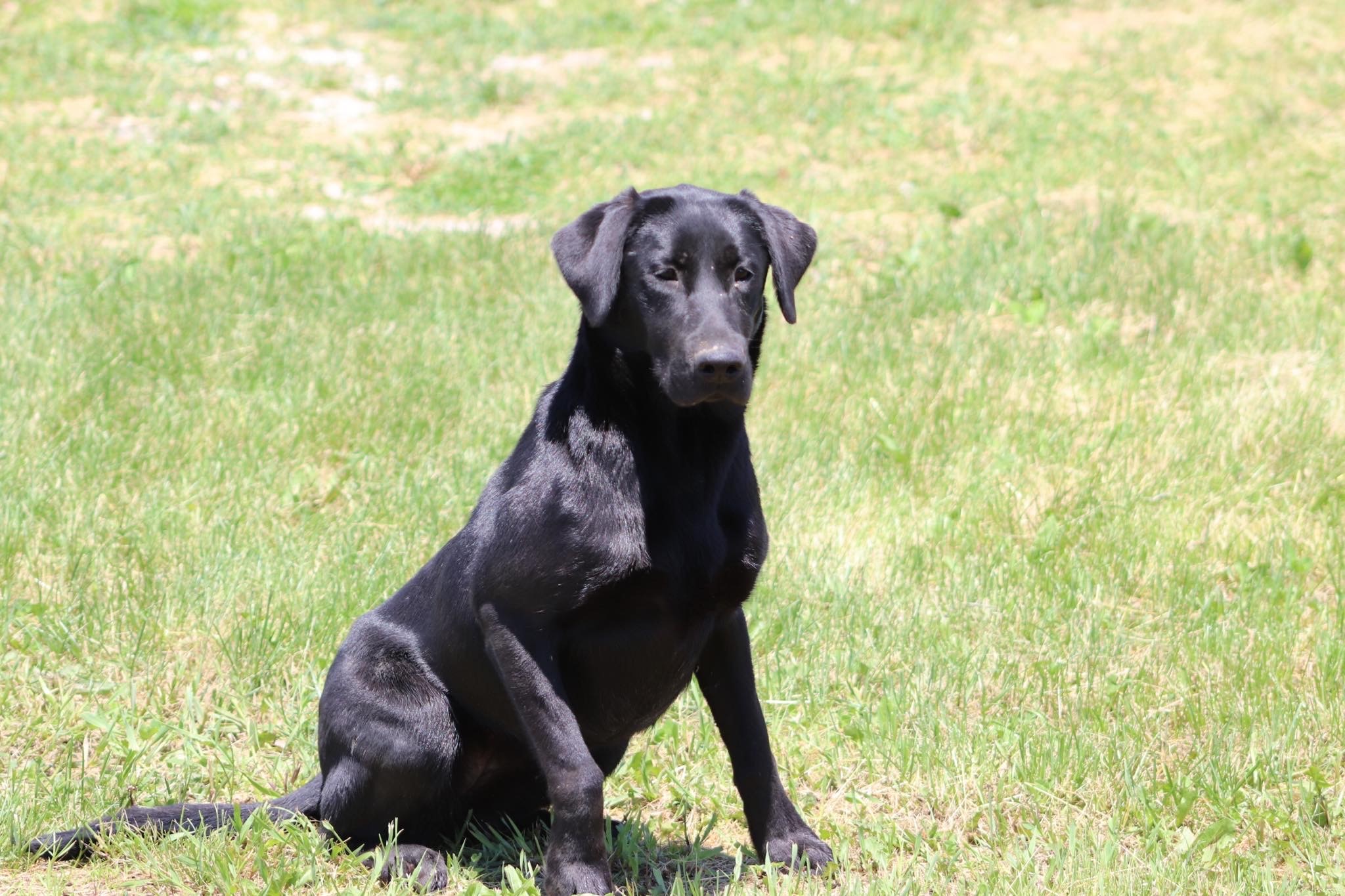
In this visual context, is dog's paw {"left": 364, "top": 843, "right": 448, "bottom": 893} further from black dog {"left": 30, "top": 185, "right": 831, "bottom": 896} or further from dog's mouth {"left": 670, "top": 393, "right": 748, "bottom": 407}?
dog's mouth {"left": 670, "top": 393, "right": 748, "bottom": 407}

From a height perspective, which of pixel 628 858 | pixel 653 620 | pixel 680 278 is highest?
pixel 680 278

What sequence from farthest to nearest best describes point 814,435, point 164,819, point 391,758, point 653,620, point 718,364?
1. point 814,435
2. point 164,819
3. point 391,758
4. point 653,620
5. point 718,364

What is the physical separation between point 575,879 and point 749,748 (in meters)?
0.56

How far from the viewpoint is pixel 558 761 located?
2941 millimetres

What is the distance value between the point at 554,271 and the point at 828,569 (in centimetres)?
337

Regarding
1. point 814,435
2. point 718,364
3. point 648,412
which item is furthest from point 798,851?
point 814,435

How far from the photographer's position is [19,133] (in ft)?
33.1

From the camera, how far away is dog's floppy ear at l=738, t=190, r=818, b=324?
3.31m

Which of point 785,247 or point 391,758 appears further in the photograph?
point 785,247

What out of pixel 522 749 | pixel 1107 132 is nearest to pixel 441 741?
pixel 522 749

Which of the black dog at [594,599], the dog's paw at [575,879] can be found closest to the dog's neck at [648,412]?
the black dog at [594,599]

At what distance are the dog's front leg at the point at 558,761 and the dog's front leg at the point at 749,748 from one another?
423 millimetres

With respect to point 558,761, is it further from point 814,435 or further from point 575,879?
point 814,435

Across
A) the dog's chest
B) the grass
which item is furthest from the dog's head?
the grass
